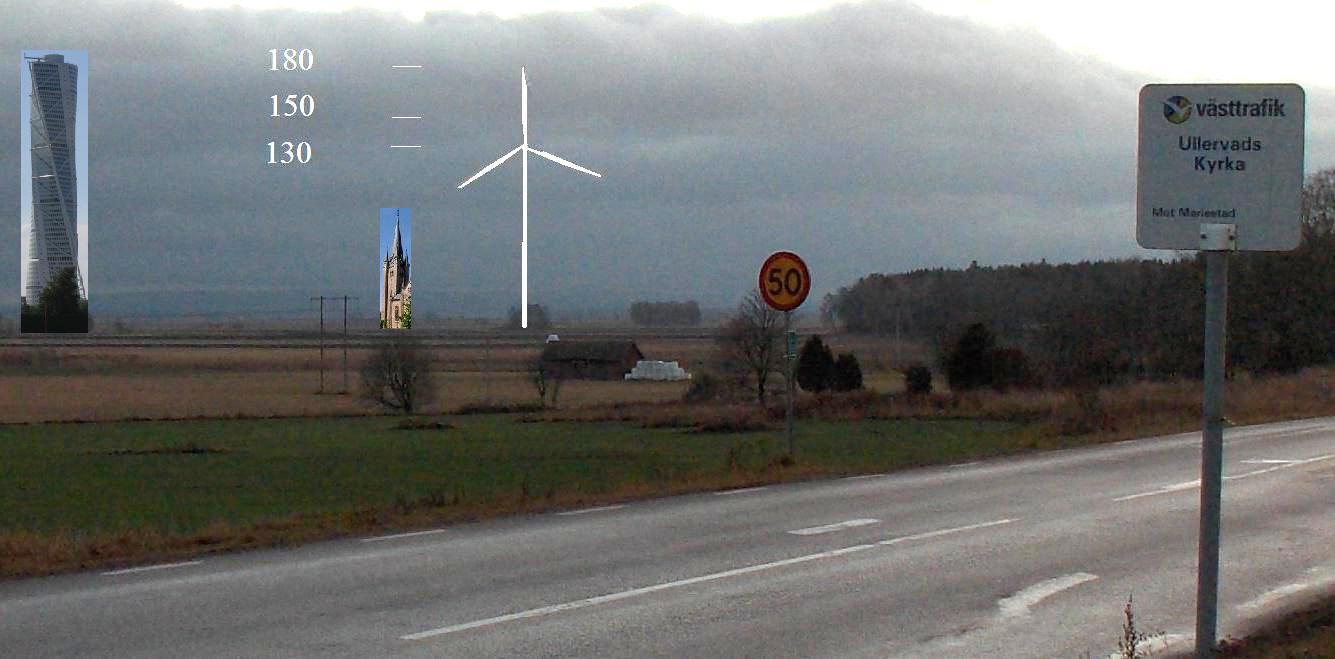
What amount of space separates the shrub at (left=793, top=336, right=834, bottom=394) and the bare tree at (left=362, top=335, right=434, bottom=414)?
2635 centimetres

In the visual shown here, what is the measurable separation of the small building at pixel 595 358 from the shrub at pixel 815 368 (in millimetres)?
33841

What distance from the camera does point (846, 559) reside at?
41.9ft

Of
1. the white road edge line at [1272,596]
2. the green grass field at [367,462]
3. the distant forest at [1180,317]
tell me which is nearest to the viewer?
the white road edge line at [1272,596]

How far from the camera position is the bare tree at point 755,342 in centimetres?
8881

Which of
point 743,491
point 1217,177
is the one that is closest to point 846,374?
point 743,491

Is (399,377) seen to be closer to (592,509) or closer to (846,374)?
(846,374)

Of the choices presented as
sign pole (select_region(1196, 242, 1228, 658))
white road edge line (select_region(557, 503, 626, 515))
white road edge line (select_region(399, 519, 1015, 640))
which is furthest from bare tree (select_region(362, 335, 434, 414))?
sign pole (select_region(1196, 242, 1228, 658))

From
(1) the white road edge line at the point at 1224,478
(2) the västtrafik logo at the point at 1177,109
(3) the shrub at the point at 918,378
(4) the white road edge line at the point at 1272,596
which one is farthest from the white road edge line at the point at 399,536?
(3) the shrub at the point at 918,378

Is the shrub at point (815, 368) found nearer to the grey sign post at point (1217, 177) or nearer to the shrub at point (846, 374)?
the shrub at point (846, 374)

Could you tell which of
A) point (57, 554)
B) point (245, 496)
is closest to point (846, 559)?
point (57, 554)

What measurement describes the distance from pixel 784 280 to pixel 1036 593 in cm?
1076

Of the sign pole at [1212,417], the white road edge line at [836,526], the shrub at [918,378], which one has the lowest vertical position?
the shrub at [918,378]

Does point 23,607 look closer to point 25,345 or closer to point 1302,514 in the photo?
point 1302,514

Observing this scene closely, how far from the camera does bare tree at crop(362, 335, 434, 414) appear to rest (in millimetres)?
92750
